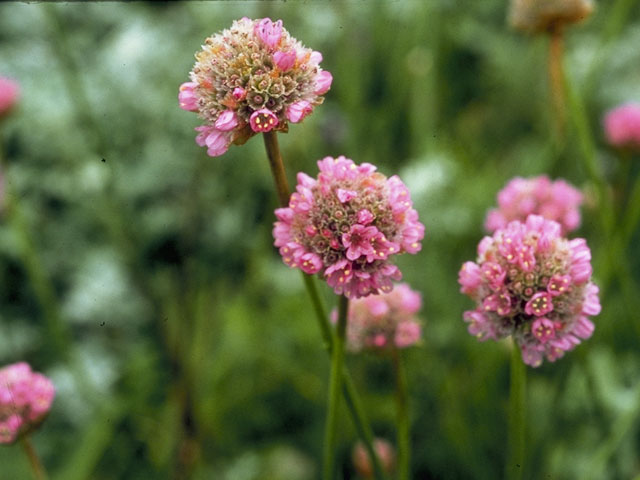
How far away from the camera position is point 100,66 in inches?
83.4

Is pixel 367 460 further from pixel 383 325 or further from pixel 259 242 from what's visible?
pixel 259 242

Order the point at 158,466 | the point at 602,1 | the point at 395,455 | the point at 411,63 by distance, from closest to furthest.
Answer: the point at 395,455
the point at 158,466
the point at 411,63
the point at 602,1

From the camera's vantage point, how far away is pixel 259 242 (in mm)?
1829

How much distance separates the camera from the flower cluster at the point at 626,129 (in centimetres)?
143

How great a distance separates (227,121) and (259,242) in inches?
47.0

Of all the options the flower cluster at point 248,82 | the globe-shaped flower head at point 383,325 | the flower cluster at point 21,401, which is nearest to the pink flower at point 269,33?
the flower cluster at point 248,82

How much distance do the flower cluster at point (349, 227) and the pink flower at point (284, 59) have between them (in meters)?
0.09

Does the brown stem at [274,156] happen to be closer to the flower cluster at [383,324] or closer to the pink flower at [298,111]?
the pink flower at [298,111]

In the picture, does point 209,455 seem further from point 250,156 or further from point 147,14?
point 147,14

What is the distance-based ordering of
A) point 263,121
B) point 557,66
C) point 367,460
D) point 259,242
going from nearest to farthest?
point 263,121 < point 367,460 < point 557,66 < point 259,242

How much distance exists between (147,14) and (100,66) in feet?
1.07

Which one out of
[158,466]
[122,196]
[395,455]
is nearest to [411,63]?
[122,196]

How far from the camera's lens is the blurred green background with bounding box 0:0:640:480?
54.1 inches

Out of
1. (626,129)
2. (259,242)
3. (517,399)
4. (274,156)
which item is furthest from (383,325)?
(259,242)
